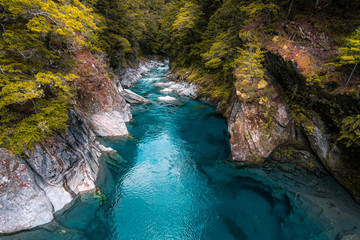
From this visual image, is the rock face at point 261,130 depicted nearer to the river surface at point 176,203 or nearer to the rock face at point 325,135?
the rock face at point 325,135

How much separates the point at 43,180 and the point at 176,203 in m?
5.33

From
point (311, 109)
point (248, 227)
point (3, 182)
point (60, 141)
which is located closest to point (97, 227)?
point (3, 182)

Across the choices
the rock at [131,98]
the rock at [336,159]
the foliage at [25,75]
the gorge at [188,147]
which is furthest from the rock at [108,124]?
the rock at [336,159]

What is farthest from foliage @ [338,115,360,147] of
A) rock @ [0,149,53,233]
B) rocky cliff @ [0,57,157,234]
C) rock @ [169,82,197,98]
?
rock @ [169,82,197,98]

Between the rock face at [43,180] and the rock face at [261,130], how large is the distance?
8.17 meters

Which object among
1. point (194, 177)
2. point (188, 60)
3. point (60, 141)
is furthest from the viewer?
point (188, 60)

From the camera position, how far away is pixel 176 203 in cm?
713

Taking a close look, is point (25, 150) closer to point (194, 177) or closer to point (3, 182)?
point (3, 182)

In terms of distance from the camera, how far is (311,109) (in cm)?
808

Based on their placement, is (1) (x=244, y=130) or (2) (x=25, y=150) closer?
(2) (x=25, y=150)

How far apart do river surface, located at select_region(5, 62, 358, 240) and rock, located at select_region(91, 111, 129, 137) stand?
0.62 metres

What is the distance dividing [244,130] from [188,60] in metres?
20.5

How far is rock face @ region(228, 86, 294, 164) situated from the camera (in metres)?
8.90

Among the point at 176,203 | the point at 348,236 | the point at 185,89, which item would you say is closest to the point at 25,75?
the point at 176,203
